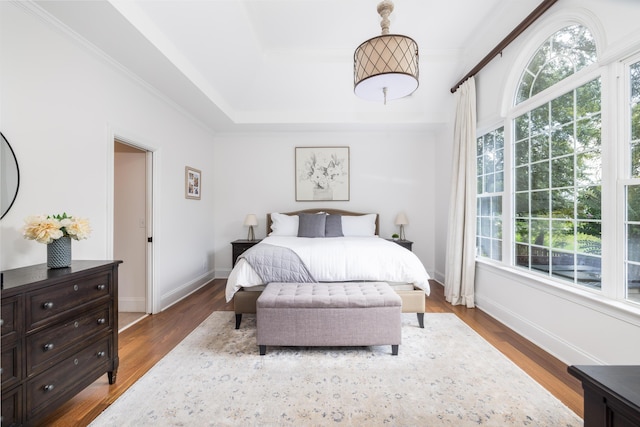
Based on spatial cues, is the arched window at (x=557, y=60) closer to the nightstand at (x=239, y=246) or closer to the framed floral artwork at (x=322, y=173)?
the framed floral artwork at (x=322, y=173)

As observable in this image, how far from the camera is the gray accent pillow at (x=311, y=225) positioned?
432cm

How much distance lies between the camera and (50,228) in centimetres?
162

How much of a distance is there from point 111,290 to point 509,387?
278cm

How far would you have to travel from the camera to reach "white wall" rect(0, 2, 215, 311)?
1.79 metres

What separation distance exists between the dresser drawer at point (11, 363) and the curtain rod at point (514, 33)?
13.7ft

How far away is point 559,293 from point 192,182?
4.44 metres

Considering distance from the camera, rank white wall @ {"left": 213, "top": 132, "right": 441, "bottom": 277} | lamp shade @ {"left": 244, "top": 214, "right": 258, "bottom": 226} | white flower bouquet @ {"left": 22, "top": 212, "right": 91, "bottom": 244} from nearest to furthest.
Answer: white flower bouquet @ {"left": 22, "top": 212, "right": 91, "bottom": 244}, lamp shade @ {"left": 244, "top": 214, "right": 258, "bottom": 226}, white wall @ {"left": 213, "top": 132, "right": 441, "bottom": 277}

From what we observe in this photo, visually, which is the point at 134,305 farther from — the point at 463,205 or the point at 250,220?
the point at 463,205

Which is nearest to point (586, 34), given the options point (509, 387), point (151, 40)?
point (509, 387)

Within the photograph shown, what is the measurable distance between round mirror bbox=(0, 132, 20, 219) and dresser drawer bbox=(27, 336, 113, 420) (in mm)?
982

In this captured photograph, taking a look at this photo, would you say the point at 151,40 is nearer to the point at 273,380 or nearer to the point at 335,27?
the point at 335,27

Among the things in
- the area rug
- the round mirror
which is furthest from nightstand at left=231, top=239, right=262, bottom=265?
the round mirror

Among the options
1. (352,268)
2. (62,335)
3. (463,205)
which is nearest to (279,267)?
(352,268)

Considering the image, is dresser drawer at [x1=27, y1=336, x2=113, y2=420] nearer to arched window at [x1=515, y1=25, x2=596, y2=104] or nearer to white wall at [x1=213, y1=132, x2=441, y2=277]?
white wall at [x1=213, y1=132, x2=441, y2=277]
